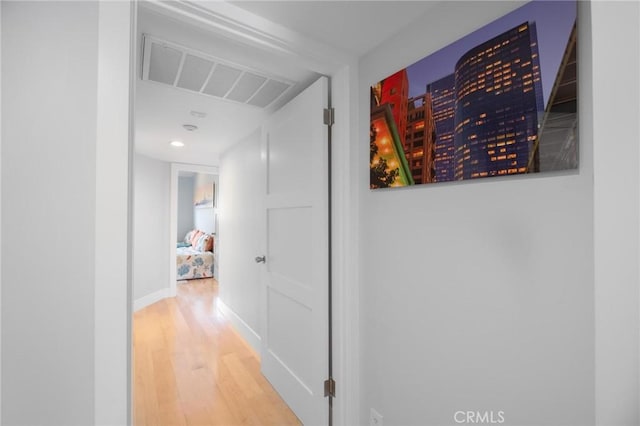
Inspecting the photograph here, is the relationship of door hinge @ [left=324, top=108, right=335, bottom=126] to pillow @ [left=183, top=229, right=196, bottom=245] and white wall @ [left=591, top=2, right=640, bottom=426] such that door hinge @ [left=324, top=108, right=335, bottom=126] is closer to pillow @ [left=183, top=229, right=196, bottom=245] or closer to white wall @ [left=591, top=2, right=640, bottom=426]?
white wall @ [left=591, top=2, right=640, bottom=426]

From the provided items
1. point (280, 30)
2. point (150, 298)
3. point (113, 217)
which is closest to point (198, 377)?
point (113, 217)

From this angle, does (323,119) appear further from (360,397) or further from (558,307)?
(360,397)

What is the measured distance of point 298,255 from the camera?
181 cm

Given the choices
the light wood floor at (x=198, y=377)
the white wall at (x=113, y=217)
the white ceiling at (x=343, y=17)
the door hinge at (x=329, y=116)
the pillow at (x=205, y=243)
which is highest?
the white ceiling at (x=343, y=17)

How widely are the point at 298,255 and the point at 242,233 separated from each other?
143 cm

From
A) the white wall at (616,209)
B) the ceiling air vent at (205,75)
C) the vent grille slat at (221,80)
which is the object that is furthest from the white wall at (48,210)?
the white wall at (616,209)

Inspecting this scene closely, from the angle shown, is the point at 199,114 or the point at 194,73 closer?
the point at 194,73

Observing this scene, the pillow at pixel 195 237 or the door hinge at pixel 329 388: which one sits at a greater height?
the pillow at pixel 195 237

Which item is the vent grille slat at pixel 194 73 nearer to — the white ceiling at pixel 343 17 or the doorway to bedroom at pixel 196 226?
the white ceiling at pixel 343 17

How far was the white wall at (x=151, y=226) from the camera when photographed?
384cm

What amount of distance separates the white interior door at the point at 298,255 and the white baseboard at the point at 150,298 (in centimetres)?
239

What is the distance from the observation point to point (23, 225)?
0.78 m

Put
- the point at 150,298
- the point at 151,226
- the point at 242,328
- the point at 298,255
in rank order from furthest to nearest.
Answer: the point at 151,226 → the point at 150,298 → the point at 242,328 → the point at 298,255

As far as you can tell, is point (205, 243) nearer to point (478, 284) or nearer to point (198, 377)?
point (198, 377)
